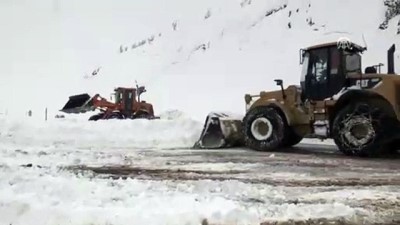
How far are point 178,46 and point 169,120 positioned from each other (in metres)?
17.6

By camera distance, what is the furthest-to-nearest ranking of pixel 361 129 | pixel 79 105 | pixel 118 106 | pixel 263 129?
1. pixel 79 105
2. pixel 118 106
3. pixel 263 129
4. pixel 361 129

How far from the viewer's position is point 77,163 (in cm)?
897

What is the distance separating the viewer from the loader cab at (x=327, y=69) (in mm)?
11422

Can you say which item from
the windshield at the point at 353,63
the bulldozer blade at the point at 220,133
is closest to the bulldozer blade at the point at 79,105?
the bulldozer blade at the point at 220,133

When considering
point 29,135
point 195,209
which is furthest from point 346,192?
point 29,135

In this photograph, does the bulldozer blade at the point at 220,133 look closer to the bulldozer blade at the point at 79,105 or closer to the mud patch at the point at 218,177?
the mud patch at the point at 218,177

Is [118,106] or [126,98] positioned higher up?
[126,98]

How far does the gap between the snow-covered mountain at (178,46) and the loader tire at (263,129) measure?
30.3 ft

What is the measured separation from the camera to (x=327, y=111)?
1130cm

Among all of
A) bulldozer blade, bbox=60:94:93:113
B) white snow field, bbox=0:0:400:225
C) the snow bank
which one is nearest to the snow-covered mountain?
white snow field, bbox=0:0:400:225

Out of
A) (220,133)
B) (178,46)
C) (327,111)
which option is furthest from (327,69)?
(178,46)

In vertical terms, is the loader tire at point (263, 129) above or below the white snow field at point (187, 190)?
above

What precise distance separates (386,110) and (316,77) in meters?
1.94

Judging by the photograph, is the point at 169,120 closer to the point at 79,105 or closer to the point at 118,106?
the point at 118,106
